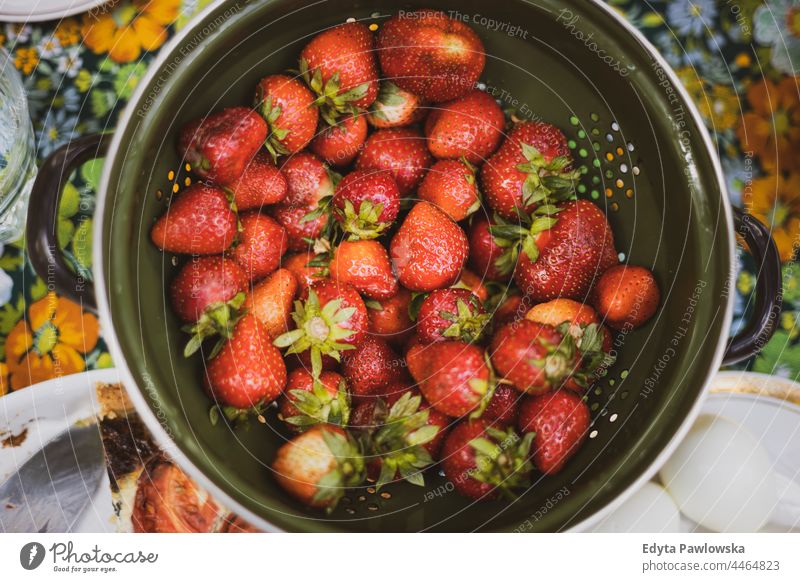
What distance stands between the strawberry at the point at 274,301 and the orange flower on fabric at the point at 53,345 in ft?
0.46

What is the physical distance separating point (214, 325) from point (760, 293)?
47 cm

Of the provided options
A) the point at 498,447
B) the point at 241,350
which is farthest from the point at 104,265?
the point at 498,447

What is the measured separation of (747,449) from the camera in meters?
0.54

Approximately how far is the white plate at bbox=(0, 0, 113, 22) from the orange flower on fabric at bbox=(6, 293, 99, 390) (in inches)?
9.7

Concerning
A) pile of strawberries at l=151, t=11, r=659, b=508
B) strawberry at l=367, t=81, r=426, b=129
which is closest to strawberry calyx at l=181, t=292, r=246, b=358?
pile of strawberries at l=151, t=11, r=659, b=508

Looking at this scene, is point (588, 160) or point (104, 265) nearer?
point (104, 265)

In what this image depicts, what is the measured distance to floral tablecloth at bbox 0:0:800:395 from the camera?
53 centimetres

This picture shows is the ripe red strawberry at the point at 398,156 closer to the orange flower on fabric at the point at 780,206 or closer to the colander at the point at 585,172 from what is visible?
the colander at the point at 585,172

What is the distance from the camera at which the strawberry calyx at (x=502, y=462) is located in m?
0.50

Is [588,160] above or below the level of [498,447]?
above

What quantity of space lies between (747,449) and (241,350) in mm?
454

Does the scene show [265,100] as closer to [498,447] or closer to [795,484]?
[498,447]

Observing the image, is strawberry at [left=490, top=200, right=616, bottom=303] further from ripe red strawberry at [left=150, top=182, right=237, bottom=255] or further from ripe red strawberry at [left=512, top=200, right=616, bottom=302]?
ripe red strawberry at [left=150, top=182, right=237, bottom=255]

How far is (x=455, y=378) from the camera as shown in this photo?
1.64 ft
